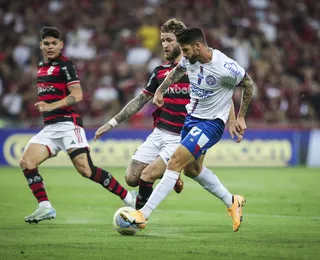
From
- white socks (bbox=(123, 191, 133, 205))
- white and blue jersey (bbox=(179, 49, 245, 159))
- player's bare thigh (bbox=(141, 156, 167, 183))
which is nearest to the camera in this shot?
white and blue jersey (bbox=(179, 49, 245, 159))

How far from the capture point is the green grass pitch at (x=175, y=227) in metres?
6.99

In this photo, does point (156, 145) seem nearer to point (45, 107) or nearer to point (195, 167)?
point (195, 167)

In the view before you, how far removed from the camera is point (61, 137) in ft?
32.9

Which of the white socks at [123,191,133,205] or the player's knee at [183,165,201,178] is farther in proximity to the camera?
the white socks at [123,191,133,205]

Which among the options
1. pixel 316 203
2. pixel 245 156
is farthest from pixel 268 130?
pixel 316 203

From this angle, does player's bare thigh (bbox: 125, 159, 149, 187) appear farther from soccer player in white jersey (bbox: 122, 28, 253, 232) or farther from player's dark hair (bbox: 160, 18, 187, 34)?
player's dark hair (bbox: 160, 18, 187, 34)

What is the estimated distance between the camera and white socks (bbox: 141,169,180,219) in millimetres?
8047

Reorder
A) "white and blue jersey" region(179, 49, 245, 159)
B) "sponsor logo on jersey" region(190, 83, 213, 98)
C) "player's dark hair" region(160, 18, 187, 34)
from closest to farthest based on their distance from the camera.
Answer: "white and blue jersey" region(179, 49, 245, 159) → "sponsor logo on jersey" region(190, 83, 213, 98) → "player's dark hair" region(160, 18, 187, 34)

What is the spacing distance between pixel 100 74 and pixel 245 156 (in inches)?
189

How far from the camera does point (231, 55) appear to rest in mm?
23000

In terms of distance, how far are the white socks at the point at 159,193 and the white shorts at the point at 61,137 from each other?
2.18 m

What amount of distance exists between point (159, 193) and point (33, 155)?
250 centimetres

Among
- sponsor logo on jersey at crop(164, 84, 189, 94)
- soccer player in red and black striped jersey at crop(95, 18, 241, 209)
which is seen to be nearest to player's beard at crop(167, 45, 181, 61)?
soccer player in red and black striped jersey at crop(95, 18, 241, 209)

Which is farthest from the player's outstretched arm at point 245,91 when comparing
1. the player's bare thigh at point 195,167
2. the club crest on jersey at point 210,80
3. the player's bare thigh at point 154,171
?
the player's bare thigh at point 154,171
